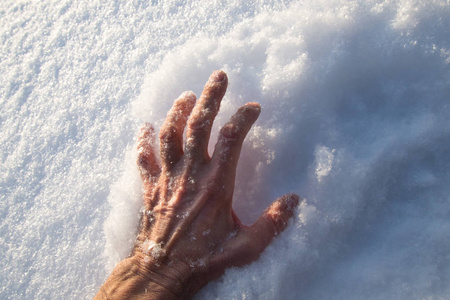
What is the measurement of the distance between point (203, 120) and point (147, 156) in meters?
0.24

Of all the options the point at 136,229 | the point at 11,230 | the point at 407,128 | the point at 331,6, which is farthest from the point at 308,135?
the point at 11,230

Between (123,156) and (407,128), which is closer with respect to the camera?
(407,128)

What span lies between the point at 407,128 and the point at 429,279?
0.46 m

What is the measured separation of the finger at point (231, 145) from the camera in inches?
40.6

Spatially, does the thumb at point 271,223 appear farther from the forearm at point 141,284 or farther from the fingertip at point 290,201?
the forearm at point 141,284

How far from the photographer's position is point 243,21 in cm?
133

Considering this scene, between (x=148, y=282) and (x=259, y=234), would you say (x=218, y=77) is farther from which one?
(x=148, y=282)

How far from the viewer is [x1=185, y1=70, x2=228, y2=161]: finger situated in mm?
1050

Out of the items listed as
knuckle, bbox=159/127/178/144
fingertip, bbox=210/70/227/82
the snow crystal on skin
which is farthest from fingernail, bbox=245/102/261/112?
the snow crystal on skin

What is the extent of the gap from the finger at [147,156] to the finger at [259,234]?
0.35 m

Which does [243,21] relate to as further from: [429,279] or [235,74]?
[429,279]

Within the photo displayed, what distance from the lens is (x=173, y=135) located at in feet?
3.53

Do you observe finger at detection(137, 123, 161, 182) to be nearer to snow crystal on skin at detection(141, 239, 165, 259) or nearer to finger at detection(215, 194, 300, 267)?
snow crystal on skin at detection(141, 239, 165, 259)

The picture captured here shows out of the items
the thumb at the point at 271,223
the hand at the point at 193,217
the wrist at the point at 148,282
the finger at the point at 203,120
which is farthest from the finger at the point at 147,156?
the thumb at the point at 271,223
